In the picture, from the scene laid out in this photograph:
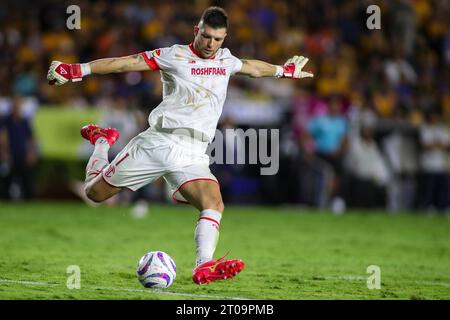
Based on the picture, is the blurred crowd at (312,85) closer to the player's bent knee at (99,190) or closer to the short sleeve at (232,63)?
the short sleeve at (232,63)

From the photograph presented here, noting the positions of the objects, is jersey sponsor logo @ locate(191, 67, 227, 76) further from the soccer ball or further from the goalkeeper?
the soccer ball

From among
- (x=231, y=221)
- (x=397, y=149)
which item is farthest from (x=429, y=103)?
(x=231, y=221)

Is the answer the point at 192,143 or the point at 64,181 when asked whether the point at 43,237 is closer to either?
the point at 192,143

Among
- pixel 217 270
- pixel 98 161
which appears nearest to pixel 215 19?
pixel 98 161

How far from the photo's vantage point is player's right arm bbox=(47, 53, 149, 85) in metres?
8.95

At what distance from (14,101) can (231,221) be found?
5971mm

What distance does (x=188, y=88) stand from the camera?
938 centimetres

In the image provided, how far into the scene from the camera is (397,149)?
21.1 metres

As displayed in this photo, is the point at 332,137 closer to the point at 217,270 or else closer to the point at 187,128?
the point at 187,128

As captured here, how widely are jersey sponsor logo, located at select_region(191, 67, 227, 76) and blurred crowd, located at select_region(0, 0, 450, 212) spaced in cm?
1011

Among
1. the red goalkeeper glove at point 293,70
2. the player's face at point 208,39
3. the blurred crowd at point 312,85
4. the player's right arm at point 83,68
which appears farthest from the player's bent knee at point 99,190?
the blurred crowd at point 312,85

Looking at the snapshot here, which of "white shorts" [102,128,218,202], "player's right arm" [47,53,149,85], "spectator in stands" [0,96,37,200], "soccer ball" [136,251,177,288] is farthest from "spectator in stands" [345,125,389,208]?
"soccer ball" [136,251,177,288]
